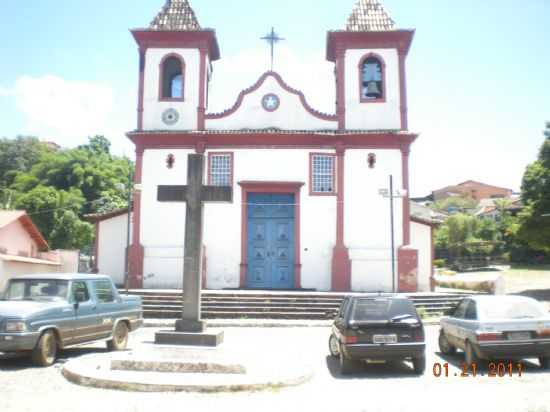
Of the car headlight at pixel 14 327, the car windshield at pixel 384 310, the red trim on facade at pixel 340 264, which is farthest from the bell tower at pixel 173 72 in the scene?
the car windshield at pixel 384 310

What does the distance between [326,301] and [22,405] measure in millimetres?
12363

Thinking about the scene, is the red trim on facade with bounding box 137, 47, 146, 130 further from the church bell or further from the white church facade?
the church bell

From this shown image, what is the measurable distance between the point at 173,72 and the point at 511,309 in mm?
17185

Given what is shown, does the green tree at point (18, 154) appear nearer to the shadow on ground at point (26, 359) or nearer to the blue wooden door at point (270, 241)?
the blue wooden door at point (270, 241)

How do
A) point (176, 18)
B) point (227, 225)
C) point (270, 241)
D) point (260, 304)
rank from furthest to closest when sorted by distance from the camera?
point (176, 18) → point (270, 241) → point (227, 225) → point (260, 304)

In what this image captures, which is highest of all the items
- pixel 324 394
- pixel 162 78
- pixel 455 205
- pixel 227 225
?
pixel 455 205

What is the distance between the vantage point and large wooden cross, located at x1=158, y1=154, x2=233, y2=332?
9961 mm

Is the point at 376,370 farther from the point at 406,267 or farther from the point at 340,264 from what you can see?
the point at 406,267

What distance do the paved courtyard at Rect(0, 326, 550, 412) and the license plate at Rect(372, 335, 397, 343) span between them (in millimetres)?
592

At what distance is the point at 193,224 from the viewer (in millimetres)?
10258

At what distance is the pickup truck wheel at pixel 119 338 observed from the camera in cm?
1171

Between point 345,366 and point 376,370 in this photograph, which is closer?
point 345,366

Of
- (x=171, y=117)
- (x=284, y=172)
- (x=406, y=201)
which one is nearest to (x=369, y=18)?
(x=284, y=172)

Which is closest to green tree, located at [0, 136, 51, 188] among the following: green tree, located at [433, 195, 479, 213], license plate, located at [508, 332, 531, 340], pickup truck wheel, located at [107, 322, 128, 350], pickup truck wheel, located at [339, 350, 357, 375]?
green tree, located at [433, 195, 479, 213]
